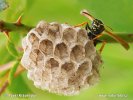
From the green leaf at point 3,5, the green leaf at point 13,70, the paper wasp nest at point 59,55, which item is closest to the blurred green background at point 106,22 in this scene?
the green leaf at point 3,5

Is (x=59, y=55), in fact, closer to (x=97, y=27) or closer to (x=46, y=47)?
(x=46, y=47)

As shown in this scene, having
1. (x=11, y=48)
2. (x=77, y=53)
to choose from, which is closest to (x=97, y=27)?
(x=77, y=53)

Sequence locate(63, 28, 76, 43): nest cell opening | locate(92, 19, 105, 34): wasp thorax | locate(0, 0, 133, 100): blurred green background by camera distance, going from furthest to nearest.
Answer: locate(0, 0, 133, 100): blurred green background → locate(92, 19, 105, 34): wasp thorax → locate(63, 28, 76, 43): nest cell opening

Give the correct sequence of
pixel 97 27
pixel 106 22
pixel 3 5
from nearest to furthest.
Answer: pixel 97 27
pixel 3 5
pixel 106 22

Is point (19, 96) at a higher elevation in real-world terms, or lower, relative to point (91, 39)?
lower

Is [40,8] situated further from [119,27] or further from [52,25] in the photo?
[52,25]

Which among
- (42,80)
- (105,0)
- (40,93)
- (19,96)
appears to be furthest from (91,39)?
(40,93)

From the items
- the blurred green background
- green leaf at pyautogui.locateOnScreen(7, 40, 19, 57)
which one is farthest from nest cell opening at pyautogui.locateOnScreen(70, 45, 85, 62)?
the blurred green background

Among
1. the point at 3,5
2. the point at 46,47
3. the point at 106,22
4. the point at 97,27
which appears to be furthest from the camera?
the point at 106,22

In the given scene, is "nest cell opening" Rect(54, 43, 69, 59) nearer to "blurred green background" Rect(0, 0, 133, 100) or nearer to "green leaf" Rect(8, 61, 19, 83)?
"green leaf" Rect(8, 61, 19, 83)
